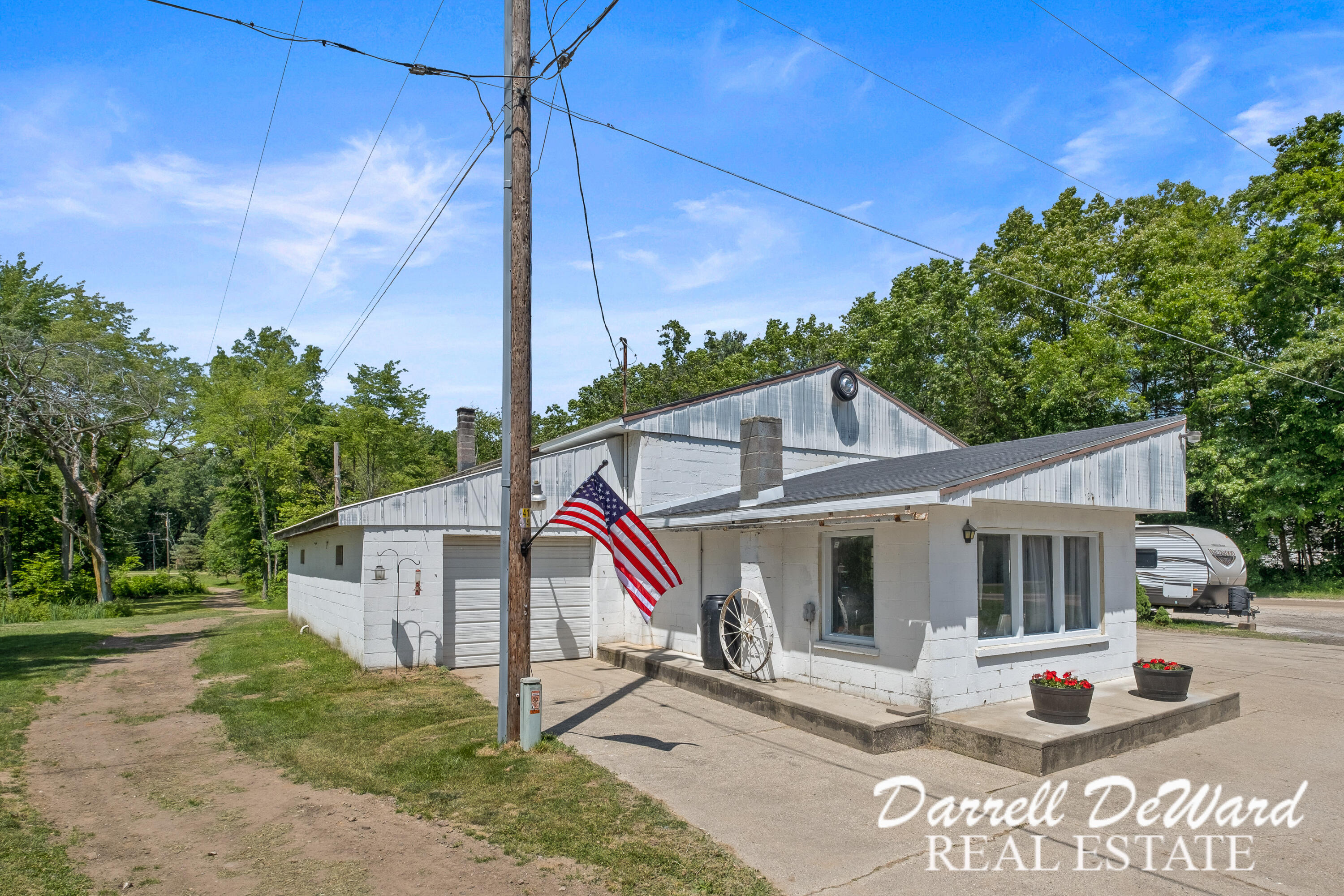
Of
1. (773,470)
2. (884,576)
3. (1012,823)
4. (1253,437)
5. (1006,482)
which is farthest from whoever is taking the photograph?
(1253,437)

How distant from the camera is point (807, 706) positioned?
881 cm

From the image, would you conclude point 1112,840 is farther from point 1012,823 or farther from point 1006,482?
point 1006,482

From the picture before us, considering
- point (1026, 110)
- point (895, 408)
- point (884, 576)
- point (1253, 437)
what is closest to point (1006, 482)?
point (884, 576)

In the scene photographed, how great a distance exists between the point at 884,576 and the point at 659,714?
10.8 ft

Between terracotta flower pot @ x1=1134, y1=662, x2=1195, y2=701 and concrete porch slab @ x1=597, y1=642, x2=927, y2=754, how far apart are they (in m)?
3.15

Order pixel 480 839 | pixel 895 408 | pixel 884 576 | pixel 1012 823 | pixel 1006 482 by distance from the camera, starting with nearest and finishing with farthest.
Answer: pixel 480 839 < pixel 1012 823 < pixel 1006 482 < pixel 884 576 < pixel 895 408

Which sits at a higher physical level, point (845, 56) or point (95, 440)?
point (845, 56)

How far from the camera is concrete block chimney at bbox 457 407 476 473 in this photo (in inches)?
760

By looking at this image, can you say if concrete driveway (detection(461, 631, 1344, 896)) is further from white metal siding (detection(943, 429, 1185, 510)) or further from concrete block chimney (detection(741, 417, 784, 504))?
concrete block chimney (detection(741, 417, 784, 504))

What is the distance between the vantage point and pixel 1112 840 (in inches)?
225

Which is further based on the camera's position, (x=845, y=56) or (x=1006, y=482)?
(x=845, y=56)

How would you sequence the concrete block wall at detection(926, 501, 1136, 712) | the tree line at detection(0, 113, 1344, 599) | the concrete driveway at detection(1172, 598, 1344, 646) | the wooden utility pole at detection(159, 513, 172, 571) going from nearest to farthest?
the concrete block wall at detection(926, 501, 1136, 712), the concrete driveway at detection(1172, 598, 1344, 646), the tree line at detection(0, 113, 1344, 599), the wooden utility pole at detection(159, 513, 172, 571)

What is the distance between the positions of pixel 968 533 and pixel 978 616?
39.1 inches

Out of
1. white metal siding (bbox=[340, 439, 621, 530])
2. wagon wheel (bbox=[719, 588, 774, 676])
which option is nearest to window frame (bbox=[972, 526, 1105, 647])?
wagon wheel (bbox=[719, 588, 774, 676])
